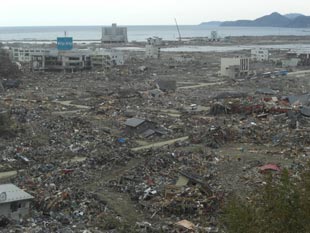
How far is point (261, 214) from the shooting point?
739 centimetres

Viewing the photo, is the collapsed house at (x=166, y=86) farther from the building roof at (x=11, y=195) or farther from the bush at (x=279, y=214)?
the bush at (x=279, y=214)

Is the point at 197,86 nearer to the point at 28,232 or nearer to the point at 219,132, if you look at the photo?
the point at 219,132

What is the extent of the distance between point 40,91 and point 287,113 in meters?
19.5

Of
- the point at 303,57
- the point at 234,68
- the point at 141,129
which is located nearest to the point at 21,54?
the point at 234,68

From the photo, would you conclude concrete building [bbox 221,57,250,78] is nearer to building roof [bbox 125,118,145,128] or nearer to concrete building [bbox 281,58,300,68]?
concrete building [bbox 281,58,300,68]

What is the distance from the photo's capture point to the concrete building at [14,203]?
1273cm

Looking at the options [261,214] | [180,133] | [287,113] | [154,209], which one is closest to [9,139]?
[180,133]

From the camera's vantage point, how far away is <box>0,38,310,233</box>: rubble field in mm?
13281

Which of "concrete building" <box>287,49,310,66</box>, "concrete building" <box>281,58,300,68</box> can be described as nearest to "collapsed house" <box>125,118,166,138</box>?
"concrete building" <box>281,58,300,68</box>

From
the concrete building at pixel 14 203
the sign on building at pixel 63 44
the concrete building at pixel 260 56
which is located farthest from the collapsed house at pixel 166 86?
the concrete building at pixel 260 56

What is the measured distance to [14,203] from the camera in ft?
42.3

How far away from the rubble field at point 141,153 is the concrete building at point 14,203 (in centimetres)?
28

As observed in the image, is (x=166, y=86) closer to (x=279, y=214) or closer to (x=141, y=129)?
(x=141, y=129)

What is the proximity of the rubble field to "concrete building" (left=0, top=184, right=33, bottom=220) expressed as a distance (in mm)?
278
